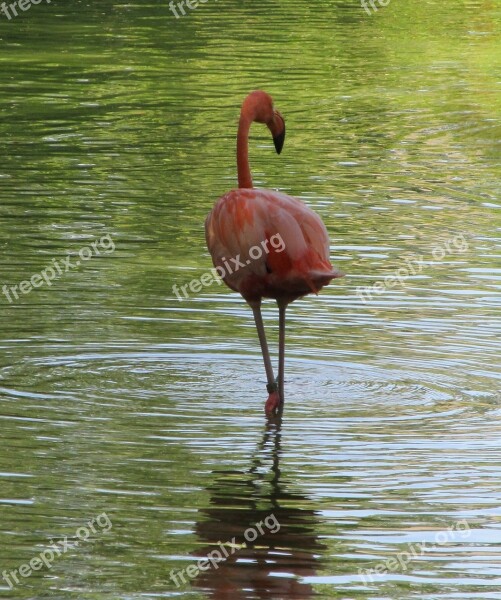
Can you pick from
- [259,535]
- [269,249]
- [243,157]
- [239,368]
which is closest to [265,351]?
[269,249]

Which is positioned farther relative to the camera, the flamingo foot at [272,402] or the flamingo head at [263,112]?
the flamingo head at [263,112]

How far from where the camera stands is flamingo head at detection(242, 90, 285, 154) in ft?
27.0

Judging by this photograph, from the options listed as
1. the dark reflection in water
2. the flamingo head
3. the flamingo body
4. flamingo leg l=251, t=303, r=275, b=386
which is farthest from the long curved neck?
the dark reflection in water

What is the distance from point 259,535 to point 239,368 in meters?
2.50

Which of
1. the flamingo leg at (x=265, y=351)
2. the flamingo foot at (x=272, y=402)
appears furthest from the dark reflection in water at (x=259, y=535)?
the flamingo leg at (x=265, y=351)

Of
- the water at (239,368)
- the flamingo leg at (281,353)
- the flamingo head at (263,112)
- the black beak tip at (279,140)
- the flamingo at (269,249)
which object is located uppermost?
the flamingo head at (263,112)

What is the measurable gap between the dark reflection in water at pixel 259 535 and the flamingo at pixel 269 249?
82cm

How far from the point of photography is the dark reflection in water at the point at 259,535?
5766mm

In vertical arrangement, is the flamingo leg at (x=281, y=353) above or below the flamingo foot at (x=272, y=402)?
above

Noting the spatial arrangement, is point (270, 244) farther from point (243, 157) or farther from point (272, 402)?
point (272, 402)

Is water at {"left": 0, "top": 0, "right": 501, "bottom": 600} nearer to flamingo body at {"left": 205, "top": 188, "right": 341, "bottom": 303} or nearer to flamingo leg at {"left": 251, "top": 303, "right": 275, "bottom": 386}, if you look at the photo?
flamingo leg at {"left": 251, "top": 303, "right": 275, "bottom": 386}

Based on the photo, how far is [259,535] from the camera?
6.32m

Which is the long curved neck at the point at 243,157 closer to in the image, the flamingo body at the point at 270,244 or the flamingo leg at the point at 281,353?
the flamingo body at the point at 270,244

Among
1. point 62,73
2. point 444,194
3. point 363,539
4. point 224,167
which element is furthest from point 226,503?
point 62,73
